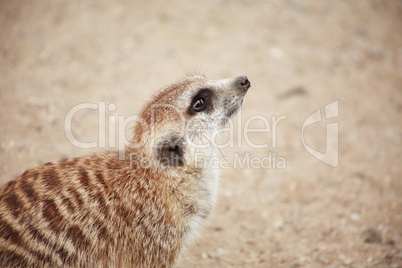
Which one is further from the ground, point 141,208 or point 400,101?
point 400,101

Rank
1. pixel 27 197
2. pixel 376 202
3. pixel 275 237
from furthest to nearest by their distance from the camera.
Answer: pixel 376 202, pixel 275 237, pixel 27 197

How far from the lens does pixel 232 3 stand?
5.64m

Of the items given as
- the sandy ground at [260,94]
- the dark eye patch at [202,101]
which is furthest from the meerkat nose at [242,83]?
the sandy ground at [260,94]

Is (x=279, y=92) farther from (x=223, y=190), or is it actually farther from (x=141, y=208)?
(x=141, y=208)

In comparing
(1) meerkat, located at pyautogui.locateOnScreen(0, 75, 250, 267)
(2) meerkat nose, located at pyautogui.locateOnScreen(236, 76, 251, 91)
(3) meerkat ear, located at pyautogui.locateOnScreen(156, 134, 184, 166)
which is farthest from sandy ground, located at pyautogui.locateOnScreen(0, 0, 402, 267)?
(2) meerkat nose, located at pyautogui.locateOnScreen(236, 76, 251, 91)

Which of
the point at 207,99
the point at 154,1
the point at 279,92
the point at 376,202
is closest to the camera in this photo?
the point at 207,99

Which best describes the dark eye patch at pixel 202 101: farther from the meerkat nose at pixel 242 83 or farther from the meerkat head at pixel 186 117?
the meerkat nose at pixel 242 83

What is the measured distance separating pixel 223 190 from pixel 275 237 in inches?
28.4

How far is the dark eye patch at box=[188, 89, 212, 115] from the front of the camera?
99.1 inches

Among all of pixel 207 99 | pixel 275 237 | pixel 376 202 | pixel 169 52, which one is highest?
pixel 169 52

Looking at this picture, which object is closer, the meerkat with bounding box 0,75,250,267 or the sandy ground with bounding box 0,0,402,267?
the meerkat with bounding box 0,75,250,267

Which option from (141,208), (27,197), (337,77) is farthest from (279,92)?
(27,197)

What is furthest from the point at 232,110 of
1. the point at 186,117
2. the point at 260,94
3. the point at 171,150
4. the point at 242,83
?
the point at 260,94

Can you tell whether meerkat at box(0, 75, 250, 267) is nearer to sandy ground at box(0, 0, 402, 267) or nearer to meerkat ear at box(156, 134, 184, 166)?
meerkat ear at box(156, 134, 184, 166)
